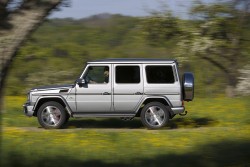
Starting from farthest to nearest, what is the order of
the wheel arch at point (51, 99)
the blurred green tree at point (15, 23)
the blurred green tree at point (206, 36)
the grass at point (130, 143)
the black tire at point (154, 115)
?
the blurred green tree at point (206, 36) → the wheel arch at point (51, 99) → the black tire at point (154, 115) → the grass at point (130, 143) → the blurred green tree at point (15, 23)

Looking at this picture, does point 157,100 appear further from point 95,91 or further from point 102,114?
point 95,91

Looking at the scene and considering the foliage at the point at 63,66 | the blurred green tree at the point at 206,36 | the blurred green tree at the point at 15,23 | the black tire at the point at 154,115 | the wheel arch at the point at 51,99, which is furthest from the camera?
the foliage at the point at 63,66

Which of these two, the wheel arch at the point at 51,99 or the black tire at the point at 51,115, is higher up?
the wheel arch at the point at 51,99

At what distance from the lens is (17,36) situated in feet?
17.6

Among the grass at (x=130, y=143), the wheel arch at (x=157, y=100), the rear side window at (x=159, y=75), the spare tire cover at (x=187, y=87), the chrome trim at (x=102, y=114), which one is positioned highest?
the rear side window at (x=159, y=75)

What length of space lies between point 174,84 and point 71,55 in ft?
70.0

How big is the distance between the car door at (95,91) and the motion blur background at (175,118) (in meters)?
0.61

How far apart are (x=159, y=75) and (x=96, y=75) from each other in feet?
5.46

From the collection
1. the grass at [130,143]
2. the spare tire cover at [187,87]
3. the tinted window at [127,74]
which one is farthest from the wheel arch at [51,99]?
the spare tire cover at [187,87]

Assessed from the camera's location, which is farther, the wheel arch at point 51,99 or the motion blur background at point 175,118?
the wheel arch at point 51,99

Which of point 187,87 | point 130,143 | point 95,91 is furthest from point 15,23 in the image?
point 187,87

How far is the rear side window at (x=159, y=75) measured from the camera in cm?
1421

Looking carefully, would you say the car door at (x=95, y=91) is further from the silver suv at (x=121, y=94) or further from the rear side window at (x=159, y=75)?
the rear side window at (x=159, y=75)

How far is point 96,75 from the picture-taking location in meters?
14.3
